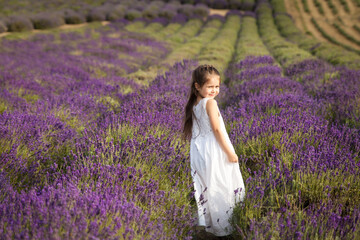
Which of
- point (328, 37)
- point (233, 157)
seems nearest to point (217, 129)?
point (233, 157)

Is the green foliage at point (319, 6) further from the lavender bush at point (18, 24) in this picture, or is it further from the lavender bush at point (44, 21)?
the lavender bush at point (18, 24)

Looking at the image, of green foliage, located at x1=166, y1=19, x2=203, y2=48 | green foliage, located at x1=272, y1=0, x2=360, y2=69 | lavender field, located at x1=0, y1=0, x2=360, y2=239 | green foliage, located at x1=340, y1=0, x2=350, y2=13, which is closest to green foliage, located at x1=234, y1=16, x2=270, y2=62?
green foliage, located at x1=272, y1=0, x2=360, y2=69

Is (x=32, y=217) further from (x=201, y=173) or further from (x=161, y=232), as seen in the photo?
(x=201, y=173)

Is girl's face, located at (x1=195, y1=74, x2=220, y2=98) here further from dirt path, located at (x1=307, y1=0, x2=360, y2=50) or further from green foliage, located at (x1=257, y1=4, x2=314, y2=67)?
dirt path, located at (x1=307, y1=0, x2=360, y2=50)

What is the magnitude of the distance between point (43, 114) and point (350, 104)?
12.4 feet

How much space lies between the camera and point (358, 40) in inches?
564

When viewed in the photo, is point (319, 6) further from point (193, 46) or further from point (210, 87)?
point (210, 87)

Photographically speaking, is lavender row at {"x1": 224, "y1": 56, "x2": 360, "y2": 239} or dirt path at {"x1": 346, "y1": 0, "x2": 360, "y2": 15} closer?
lavender row at {"x1": 224, "y1": 56, "x2": 360, "y2": 239}

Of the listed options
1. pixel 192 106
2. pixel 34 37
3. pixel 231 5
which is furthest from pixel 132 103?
pixel 231 5

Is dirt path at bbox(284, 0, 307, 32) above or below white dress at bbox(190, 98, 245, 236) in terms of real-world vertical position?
above

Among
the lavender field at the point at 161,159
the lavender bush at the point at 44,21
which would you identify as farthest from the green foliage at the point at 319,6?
the lavender field at the point at 161,159

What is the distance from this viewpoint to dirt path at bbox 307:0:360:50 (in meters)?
14.5

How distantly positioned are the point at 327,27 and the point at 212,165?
19790 mm

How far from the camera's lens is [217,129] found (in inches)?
89.5
